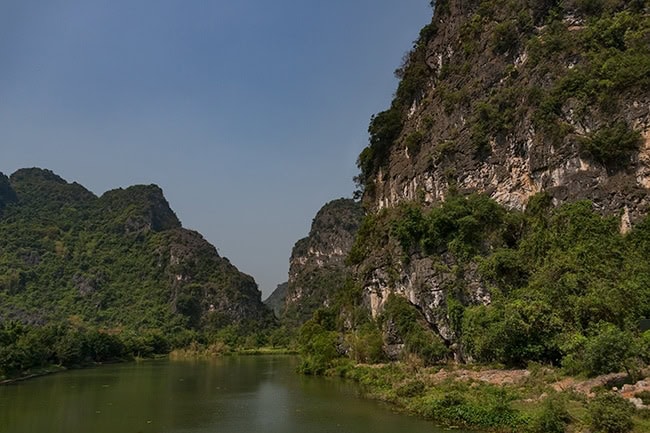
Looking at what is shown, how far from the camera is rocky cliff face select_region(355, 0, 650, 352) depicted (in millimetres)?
28516

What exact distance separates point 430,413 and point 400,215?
77.0 feet

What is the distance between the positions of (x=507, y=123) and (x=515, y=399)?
22432 millimetres

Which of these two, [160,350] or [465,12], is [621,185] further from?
[160,350]

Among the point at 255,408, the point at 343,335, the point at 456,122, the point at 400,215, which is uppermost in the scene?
the point at 456,122

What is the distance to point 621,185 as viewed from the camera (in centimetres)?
2770

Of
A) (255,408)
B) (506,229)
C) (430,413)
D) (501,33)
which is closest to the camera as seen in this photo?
(430,413)

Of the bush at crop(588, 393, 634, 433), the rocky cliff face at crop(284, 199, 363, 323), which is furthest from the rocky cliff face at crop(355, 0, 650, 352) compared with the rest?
the rocky cliff face at crop(284, 199, 363, 323)

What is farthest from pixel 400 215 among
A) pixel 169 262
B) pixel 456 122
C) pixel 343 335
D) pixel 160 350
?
pixel 169 262

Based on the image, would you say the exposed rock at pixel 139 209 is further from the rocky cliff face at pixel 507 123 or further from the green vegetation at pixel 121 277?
the rocky cliff face at pixel 507 123

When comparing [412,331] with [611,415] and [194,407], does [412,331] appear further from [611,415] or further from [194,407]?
[611,415]

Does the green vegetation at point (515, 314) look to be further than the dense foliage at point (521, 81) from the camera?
No

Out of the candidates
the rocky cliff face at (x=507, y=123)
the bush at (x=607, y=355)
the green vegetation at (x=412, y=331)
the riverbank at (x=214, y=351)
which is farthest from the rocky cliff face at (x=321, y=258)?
the bush at (x=607, y=355)

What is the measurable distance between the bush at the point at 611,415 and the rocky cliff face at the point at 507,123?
16.1 m

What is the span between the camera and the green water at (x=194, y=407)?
62.1 feet
